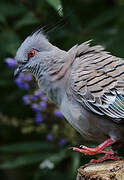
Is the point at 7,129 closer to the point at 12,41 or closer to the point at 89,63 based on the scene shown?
the point at 12,41

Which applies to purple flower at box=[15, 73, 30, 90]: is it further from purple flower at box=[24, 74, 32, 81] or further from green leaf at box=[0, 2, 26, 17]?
green leaf at box=[0, 2, 26, 17]

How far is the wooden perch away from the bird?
132mm

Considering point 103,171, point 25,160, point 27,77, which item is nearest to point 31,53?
point 27,77

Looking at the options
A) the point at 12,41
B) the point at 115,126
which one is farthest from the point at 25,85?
the point at 115,126

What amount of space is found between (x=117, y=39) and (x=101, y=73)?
1.49 metres

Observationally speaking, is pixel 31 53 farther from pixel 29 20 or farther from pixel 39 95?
pixel 29 20

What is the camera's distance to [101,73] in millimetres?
4402

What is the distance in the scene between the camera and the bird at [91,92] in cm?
432

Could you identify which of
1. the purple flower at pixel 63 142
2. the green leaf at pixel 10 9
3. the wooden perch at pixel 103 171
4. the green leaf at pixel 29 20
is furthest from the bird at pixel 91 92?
the green leaf at pixel 10 9

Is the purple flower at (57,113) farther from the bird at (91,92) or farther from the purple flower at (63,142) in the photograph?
the bird at (91,92)

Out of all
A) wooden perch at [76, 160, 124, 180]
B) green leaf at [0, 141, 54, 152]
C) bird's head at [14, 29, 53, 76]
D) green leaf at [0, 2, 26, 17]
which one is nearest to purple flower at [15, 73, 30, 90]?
bird's head at [14, 29, 53, 76]

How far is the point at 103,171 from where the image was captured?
4.06 meters

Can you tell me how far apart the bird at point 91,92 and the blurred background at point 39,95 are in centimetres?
83

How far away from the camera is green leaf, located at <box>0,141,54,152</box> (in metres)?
5.91
